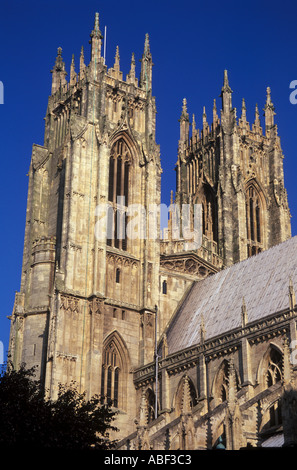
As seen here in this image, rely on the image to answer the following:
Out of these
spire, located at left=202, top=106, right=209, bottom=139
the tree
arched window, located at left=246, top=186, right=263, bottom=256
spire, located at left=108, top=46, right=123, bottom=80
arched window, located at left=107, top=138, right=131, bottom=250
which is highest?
spire, located at left=202, top=106, right=209, bottom=139

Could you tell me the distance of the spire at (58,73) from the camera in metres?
60.2

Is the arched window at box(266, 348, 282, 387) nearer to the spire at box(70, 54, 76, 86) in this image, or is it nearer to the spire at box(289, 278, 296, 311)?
the spire at box(289, 278, 296, 311)

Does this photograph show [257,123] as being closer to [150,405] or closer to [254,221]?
[254,221]

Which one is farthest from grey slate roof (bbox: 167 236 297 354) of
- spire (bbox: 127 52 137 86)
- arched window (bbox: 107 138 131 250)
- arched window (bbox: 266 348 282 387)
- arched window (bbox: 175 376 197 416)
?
spire (bbox: 127 52 137 86)

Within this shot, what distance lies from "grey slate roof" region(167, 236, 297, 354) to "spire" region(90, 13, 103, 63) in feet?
52.5

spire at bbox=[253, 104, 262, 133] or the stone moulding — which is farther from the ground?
spire at bbox=[253, 104, 262, 133]

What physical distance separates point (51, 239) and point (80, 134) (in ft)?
21.6

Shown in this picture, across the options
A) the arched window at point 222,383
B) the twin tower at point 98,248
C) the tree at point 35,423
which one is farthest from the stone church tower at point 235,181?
the tree at point 35,423

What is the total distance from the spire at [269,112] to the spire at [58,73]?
21191mm

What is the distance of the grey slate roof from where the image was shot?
45.8m

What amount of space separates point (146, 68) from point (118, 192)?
10000 mm

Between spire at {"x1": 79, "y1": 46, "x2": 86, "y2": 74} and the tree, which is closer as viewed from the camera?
the tree

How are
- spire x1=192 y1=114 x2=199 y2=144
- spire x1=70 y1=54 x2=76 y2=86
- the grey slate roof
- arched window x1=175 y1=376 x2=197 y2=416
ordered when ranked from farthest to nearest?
1. spire x1=192 y1=114 x2=199 y2=144
2. spire x1=70 y1=54 x2=76 y2=86
3. arched window x1=175 y1=376 x2=197 y2=416
4. the grey slate roof

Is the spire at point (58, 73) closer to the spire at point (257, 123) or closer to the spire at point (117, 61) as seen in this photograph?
the spire at point (117, 61)
